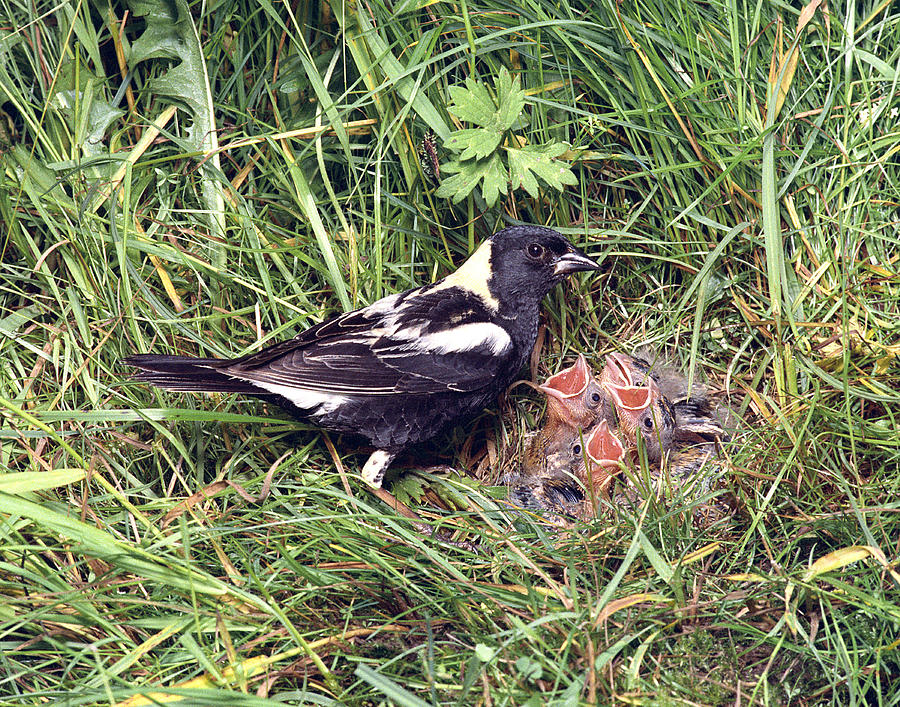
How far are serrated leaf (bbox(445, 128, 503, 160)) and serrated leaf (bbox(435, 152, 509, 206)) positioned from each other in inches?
1.9

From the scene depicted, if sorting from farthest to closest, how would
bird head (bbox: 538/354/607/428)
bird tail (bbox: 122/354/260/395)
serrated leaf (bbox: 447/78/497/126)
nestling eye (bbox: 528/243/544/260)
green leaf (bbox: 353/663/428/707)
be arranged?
1. nestling eye (bbox: 528/243/544/260)
2. bird head (bbox: 538/354/607/428)
3. serrated leaf (bbox: 447/78/497/126)
4. bird tail (bbox: 122/354/260/395)
5. green leaf (bbox: 353/663/428/707)

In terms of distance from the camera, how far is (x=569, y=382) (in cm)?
349

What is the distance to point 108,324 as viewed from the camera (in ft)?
11.2

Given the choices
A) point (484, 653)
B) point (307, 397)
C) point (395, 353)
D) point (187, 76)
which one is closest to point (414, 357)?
point (395, 353)

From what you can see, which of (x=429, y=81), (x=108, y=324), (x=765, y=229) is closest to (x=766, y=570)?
(x=765, y=229)

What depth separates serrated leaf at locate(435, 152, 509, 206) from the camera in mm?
3305

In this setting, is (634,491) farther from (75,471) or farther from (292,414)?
(75,471)

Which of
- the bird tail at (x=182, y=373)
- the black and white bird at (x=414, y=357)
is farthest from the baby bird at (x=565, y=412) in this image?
the bird tail at (x=182, y=373)

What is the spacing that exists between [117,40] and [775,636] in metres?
3.62

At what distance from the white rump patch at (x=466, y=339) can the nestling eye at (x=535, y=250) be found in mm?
347

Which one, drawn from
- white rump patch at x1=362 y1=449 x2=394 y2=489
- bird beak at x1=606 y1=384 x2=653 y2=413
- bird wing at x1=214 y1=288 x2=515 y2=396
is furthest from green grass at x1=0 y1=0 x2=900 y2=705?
bird beak at x1=606 y1=384 x2=653 y2=413

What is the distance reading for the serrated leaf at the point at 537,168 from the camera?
326 centimetres

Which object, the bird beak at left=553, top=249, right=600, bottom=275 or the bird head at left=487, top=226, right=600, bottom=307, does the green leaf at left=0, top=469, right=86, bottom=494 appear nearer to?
the bird head at left=487, top=226, right=600, bottom=307

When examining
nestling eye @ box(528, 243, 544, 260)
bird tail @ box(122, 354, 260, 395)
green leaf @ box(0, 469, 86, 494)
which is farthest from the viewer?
nestling eye @ box(528, 243, 544, 260)
